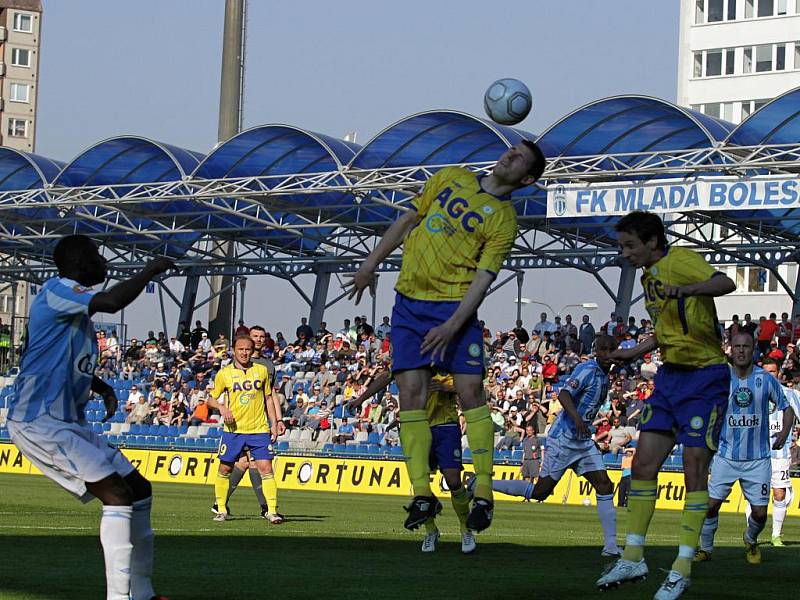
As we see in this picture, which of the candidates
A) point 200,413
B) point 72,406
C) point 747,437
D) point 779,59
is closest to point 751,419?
point 747,437

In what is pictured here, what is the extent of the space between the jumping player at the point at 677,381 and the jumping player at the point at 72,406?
302 centimetres

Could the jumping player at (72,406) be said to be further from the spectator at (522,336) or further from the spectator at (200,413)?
the spectator at (522,336)

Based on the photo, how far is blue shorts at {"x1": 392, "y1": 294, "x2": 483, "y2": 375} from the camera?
8.82m

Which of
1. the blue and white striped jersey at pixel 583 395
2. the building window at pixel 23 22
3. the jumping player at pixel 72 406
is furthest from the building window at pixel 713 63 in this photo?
the jumping player at pixel 72 406

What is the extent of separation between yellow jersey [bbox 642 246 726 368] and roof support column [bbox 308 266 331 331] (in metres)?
38.7

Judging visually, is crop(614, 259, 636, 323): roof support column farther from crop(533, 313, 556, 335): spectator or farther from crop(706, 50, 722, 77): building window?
crop(706, 50, 722, 77): building window

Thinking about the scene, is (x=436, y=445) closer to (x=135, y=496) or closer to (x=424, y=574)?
(x=424, y=574)

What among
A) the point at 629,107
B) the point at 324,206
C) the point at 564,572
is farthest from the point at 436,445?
the point at 324,206

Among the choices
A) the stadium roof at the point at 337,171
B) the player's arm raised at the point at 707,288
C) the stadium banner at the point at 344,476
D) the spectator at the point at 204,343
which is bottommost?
the stadium banner at the point at 344,476

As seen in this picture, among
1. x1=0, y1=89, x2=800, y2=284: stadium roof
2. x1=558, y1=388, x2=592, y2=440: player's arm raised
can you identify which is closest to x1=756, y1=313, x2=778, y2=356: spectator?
x1=0, y1=89, x2=800, y2=284: stadium roof

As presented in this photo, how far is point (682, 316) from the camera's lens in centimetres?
883

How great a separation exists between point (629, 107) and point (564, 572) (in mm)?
24217

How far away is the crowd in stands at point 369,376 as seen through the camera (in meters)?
31.2

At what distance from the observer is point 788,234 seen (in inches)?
1555
